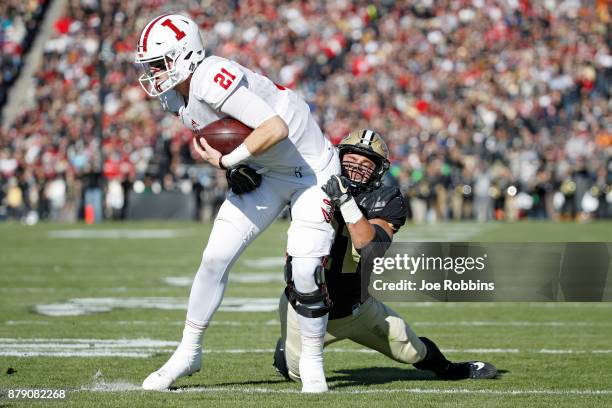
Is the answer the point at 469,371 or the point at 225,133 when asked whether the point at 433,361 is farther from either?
the point at 225,133

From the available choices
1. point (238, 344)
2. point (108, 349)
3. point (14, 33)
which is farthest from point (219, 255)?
point (14, 33)

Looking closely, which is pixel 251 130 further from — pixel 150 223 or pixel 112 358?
pixel 150 223

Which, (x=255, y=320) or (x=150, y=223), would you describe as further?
(x=150, y=223)

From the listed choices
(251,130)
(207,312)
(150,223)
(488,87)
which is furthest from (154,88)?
(488,87)

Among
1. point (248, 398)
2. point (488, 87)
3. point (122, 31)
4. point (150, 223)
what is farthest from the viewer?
point (122, 31)

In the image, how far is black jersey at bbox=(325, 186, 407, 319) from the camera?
223 inches

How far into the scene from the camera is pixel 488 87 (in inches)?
997

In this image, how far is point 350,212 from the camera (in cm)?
520

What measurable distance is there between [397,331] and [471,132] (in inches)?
760

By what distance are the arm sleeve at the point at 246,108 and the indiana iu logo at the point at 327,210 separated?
487mm

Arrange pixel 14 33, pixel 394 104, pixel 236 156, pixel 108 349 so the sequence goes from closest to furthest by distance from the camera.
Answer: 1. pixel 236 156
2. pixel 108 349
3. pixel 394 104
4. pixel 14 33

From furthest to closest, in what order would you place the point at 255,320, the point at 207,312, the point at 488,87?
the point at 488,87 < the point at 255,320 < the point at 207,312

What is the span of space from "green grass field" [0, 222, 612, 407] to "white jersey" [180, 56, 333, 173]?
1070mm

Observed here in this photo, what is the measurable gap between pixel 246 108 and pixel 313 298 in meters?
0.92
